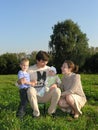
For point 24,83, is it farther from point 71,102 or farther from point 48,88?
point 71,102

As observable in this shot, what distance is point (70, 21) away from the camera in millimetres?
60219

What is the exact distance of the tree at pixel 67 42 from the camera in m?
56.4

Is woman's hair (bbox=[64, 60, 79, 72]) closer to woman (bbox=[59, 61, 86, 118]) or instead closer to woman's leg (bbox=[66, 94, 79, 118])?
woman (bbox=[59, 61, 86, 118])

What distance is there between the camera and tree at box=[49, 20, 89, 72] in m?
56.4

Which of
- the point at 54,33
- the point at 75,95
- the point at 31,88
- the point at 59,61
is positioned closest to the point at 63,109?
the point at 75,95

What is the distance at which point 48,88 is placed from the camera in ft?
25.9

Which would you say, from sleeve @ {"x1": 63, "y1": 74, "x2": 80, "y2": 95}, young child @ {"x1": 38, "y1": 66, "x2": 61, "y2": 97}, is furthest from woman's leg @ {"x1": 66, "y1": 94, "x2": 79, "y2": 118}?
young child @ {"x1": 38, "y1": 66, "x2": 61, "y2": 97}

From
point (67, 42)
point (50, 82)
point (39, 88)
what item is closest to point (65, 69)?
point (50, 82)

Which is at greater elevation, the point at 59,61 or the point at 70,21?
the point at 70,21

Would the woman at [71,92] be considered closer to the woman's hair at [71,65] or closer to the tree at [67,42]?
the woman's hair at [71,65]

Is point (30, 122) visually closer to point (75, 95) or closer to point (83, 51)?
point (75, 95)

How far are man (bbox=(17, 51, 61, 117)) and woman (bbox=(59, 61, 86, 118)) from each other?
0.76 feet

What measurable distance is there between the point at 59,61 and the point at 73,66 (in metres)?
47.2

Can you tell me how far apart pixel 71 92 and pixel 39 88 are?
0.73m
